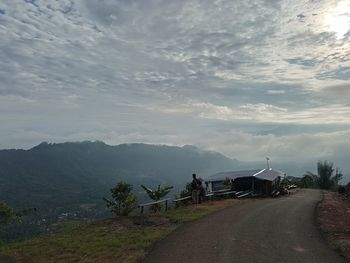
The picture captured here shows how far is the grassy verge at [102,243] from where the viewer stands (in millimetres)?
13297

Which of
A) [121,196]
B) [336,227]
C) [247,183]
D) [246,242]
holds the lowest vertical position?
[246,242]

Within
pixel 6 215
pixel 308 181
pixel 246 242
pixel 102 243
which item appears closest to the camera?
pixel 246 242

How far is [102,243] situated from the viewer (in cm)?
1509

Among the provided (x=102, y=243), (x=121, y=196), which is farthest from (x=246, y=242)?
(x=121, y=196)

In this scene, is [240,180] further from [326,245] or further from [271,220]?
[326,245]

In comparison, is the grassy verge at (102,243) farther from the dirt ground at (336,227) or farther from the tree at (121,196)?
the tree at (121,196)

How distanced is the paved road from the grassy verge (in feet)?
2.29

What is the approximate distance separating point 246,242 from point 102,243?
4.59 metres

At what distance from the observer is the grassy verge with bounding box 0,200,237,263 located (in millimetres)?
13297

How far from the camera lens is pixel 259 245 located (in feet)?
45.1

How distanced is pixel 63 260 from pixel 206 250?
157 inches

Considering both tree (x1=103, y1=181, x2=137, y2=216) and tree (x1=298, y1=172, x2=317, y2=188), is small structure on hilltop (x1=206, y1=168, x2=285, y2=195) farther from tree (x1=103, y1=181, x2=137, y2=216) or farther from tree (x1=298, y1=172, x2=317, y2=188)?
tree (x1=298, y1=172, x2=317, y2=188)

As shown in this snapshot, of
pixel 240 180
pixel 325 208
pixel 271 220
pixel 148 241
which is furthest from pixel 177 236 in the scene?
pixel 240 180

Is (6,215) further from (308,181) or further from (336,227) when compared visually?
(308,181)
